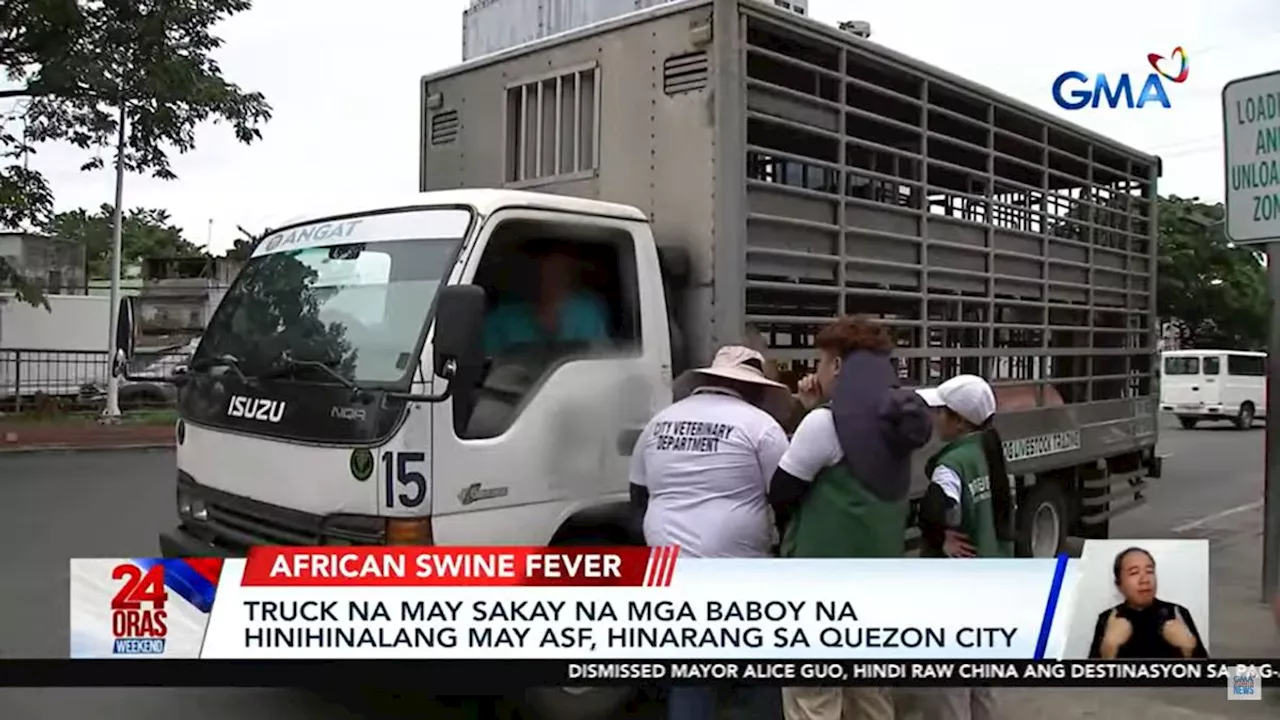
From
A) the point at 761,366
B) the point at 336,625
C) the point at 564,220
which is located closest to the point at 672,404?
the point at 761,366

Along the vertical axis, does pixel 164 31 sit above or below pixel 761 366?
above

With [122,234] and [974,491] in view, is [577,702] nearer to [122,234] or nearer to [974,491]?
[974,491]

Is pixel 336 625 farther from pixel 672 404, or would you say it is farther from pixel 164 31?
pixel 164 31

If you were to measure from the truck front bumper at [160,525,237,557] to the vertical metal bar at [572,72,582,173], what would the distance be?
1452 millimetres

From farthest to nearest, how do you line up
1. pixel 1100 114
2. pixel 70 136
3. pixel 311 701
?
1. pixel 311 701
2. pixel 1100 114
3. pixel 70 136

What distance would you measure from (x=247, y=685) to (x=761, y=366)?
163 centimetres

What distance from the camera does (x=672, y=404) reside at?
3033 millimetres

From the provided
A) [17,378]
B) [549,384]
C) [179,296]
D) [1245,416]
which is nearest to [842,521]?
[549,384]

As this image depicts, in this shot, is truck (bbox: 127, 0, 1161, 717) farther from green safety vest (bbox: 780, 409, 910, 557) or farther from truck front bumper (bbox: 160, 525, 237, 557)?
green safety vest (bbox: 780, 409, 910, 557)

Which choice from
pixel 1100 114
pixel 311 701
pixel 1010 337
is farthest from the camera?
pixel 311 701

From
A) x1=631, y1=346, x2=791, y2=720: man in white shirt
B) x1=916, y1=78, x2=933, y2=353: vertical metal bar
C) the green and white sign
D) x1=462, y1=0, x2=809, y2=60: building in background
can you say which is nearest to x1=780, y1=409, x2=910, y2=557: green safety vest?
Answer: x1=631, y1=346, x2=791, y2=720: man in white shirt

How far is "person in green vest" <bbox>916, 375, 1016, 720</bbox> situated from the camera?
2967 mm

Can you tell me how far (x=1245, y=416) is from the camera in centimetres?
307

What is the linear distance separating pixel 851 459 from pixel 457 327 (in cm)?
107
